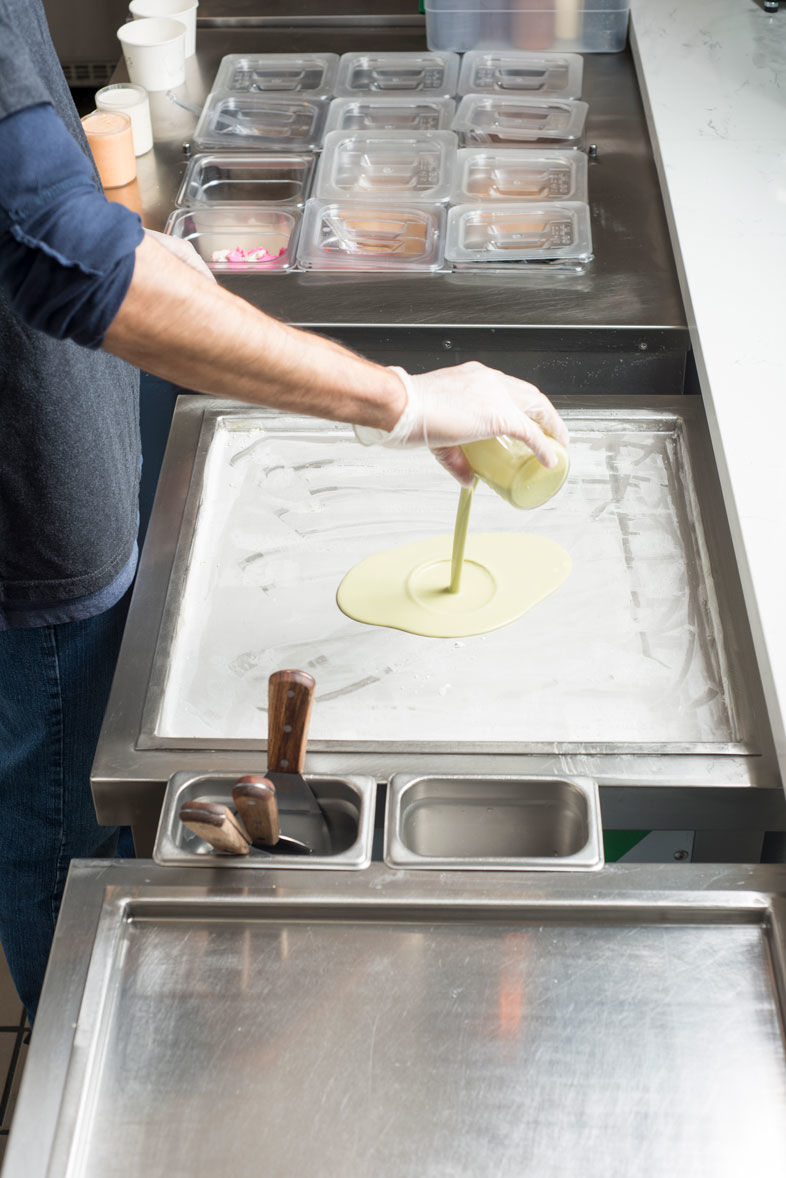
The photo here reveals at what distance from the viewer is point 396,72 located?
2.75 metres

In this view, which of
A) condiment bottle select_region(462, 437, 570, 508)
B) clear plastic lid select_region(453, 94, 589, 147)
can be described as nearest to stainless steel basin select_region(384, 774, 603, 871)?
condiment bottle select_region(462, 437, 570, 508)

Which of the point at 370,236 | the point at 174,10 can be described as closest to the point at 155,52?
the point at 174,10

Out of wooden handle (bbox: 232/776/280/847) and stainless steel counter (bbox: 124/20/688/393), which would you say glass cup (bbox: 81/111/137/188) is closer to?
stainless steel counter (bbox: 124/20/688/393)

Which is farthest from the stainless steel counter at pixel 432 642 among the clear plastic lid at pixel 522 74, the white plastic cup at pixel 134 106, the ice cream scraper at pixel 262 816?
the clear plastic lid at pixel 522 74

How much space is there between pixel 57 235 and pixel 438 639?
0.72 m

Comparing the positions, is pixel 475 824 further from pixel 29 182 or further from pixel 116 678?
pixel 29 182

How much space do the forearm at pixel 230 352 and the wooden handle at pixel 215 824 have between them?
1.38 feet

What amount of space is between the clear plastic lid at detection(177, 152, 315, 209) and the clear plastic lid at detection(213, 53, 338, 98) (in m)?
0.33

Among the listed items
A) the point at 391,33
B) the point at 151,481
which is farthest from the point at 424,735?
the point at 391,33

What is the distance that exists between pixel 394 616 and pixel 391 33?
6.56ft

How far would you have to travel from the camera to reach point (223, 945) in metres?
1.15

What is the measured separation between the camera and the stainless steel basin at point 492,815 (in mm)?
1263

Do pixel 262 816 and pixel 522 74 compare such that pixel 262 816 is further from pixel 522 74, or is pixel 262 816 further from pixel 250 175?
pixel 522 74

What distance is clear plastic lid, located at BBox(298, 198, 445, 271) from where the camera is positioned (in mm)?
2115
